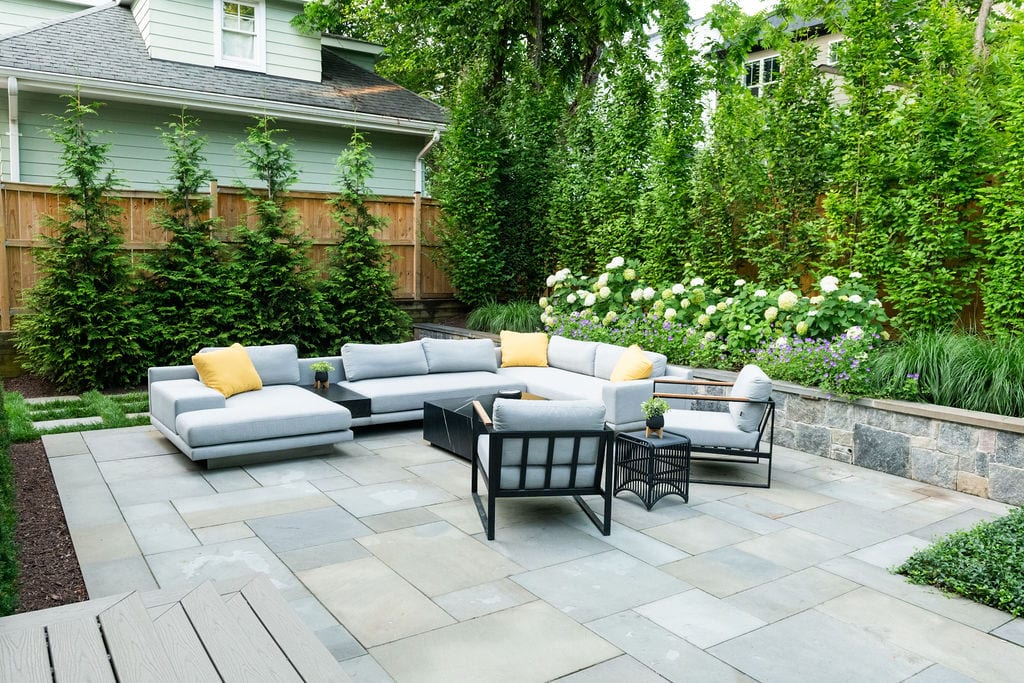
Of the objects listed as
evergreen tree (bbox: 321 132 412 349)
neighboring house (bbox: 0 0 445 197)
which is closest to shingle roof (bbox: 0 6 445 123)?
neighboring house (bbox: 0 0 445 197)

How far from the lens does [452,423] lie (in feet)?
20.0

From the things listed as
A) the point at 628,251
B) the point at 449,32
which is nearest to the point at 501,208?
the point at 628,251

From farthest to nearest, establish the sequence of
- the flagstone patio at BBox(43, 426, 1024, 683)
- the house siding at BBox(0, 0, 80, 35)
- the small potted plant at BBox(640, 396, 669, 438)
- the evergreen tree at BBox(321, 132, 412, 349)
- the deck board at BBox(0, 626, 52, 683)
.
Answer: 1. the house siding at BBox(0, 0, 80, 35)
2. the evergreen tree at BBox(321, 132, 412, 349)
3. the small potted plant at BBox(640, 396, 669, 438)
4. the flagstone patio at BBox(43, 426, 1024, 683)
5. the deck board at BBox(0, 626, 52, 683)

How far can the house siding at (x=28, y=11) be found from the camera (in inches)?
508

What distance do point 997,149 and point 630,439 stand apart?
3.99 m

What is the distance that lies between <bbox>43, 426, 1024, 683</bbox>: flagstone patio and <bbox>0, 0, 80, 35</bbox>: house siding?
10976mm

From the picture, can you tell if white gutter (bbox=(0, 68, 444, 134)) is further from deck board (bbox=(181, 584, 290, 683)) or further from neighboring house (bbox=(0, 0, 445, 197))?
deck board (bbox=(181, 584, 290, 683))

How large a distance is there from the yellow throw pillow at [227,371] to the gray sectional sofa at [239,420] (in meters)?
0.08

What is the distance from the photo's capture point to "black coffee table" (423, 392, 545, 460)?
5.89m

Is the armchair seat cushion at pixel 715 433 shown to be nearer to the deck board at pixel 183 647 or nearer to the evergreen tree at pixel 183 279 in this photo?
the deck board at pixel 183 647

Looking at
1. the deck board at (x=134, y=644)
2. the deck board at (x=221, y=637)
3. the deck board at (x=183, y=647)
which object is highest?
the deck board at (x=134, y=644)

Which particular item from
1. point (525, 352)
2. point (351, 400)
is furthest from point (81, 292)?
point (525, 352)

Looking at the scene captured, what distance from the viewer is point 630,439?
5.14 m

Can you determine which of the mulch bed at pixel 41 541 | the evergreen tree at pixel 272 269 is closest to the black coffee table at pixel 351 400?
the mulch bed at pixel 41 541
